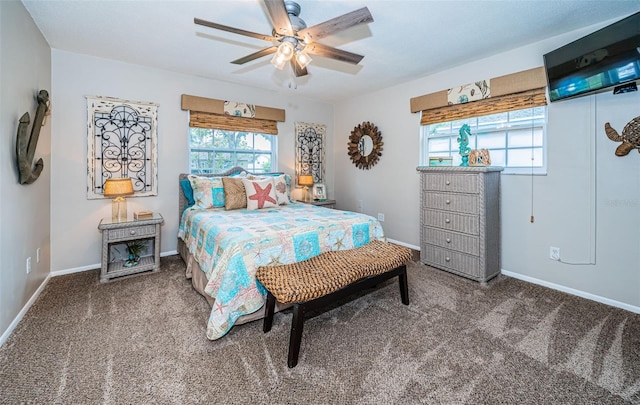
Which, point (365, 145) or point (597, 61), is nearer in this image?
point (597, 61)

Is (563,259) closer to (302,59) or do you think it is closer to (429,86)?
(429,86)

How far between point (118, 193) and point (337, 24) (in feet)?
8.84

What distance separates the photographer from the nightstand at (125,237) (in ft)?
9.22

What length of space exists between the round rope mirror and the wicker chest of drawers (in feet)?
3.95

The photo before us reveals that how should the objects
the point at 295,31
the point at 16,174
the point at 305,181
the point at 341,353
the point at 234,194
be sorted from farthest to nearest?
the point at 305,181 < the point at 234,194 < the point at 16,174 < the point at 295,31 < the point at 341,353

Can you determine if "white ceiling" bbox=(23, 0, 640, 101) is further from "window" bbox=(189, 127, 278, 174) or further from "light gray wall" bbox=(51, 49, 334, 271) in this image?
"window" bbox=(189, 127, 278, 174)

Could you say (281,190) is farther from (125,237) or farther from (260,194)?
(125,237)

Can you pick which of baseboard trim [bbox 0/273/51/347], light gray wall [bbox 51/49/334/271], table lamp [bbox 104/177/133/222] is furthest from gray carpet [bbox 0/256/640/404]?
table lamp [bbox 104/177/133/222]

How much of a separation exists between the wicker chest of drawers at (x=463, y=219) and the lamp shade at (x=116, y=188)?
3.27 m

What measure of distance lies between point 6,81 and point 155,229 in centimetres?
164

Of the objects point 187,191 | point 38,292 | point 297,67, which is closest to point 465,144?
point 297,67

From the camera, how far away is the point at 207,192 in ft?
11.0

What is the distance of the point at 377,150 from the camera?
4.34m

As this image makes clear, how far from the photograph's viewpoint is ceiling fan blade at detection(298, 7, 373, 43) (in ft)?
5.57
